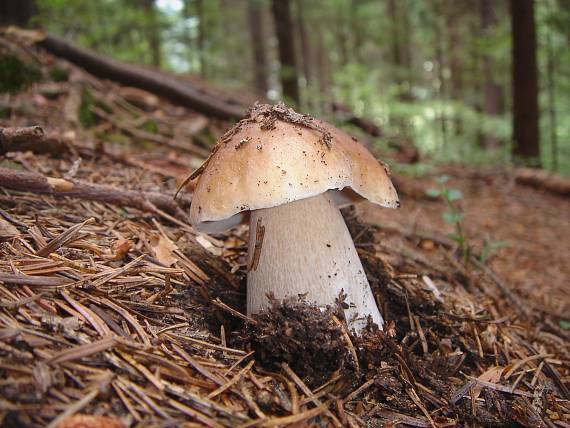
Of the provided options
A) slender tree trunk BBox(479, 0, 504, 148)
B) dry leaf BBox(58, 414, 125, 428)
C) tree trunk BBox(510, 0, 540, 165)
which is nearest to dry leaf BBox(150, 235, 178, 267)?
dry leaf BBox(58, 414, 125, 428)

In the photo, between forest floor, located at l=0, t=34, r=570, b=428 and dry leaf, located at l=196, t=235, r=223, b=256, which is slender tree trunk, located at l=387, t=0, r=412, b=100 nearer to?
forest floor, located at l=0, t=34, r=570, b=428

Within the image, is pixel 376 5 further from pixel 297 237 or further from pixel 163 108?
pixel 297 237

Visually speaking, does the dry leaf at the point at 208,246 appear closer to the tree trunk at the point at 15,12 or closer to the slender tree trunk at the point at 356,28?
the tree trunk at the point at 15,12

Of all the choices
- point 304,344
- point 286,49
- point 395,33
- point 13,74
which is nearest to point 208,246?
point 304,344

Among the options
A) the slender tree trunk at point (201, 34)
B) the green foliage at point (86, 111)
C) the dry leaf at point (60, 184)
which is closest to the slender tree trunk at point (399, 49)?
the slender tree trunk at point (201, 34)

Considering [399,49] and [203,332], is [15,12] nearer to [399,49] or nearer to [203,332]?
[203,332]

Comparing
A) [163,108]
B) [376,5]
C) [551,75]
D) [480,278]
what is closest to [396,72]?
[376,5]
